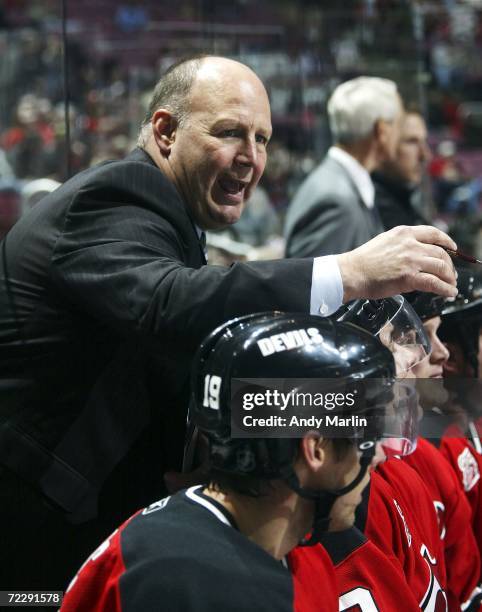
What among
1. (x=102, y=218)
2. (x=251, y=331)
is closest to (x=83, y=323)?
(x=102, y=218)

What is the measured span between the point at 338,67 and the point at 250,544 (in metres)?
3.57

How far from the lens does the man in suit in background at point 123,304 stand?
1.43 m

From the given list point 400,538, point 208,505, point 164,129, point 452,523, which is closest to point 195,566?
point 208,505

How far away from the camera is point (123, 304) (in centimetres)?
145

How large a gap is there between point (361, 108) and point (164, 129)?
1860 millimetres

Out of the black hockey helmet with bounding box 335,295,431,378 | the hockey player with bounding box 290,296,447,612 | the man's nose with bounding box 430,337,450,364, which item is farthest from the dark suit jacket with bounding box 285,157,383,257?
the black hockey helmet with bounding box 335,295,431,378

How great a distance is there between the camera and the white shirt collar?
337cm

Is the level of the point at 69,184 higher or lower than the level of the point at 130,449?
higher

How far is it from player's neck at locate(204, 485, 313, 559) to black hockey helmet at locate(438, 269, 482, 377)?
771mm

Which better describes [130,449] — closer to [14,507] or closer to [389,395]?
[14,507]

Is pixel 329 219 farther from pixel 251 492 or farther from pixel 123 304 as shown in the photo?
pixel 251 492

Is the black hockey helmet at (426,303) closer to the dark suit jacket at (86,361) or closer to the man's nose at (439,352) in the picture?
the man's nose at (439,352)

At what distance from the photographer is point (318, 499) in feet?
4.20

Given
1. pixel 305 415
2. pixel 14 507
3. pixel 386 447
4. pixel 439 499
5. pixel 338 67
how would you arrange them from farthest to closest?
pixel 338 67 → pixel 439 499 → pixel 14 507 → pixel 386 447 → pixel 305 415
